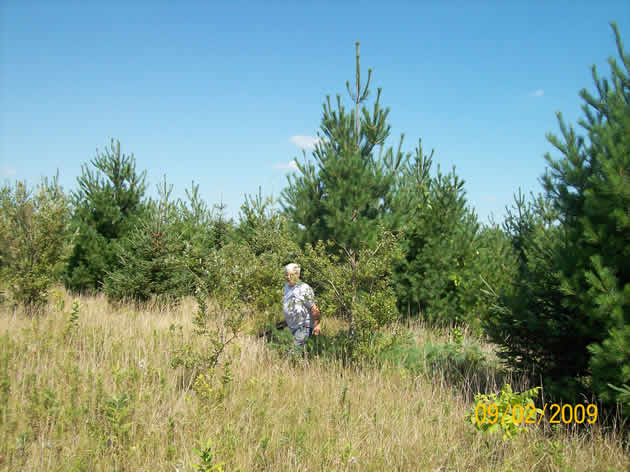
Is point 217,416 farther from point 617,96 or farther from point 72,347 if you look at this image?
point 617,96

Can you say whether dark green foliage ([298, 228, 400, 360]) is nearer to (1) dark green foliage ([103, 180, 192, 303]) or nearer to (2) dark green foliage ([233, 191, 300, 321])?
(2) dark green foliage ([233, 191, 300, 321])

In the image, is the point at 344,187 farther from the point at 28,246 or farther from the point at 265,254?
the point at 28,246

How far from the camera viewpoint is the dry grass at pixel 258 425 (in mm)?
2957

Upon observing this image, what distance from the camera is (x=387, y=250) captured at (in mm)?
5727

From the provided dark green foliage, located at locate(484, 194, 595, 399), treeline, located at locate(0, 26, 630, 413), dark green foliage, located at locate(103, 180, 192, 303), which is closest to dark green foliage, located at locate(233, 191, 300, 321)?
treeline, located at locate(0, 26, 630, 413)

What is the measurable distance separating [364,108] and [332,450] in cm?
710

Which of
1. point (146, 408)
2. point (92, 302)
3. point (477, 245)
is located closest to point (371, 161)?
point (477, 245)

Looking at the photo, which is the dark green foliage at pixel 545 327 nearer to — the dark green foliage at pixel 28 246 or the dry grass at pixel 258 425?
the dry grass at pixel 258 425

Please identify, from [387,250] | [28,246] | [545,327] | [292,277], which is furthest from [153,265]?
[545,327]

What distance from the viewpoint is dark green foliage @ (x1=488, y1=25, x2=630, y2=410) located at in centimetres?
318

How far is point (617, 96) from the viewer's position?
3.54 meters
